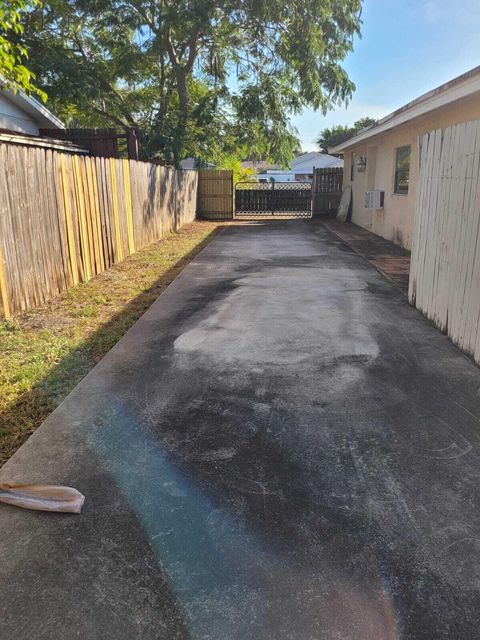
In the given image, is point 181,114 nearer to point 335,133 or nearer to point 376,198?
point 376,198

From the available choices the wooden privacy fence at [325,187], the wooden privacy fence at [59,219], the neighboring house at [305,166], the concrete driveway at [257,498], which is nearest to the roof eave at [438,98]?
the concrete driveway at [257,498]

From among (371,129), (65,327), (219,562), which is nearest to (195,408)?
(219,562)

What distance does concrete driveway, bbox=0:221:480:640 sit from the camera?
6.23 ft

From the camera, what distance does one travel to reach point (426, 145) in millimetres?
5848

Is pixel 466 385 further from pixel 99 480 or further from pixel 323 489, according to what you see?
pixel 99 480

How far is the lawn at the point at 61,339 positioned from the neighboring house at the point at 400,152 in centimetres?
509

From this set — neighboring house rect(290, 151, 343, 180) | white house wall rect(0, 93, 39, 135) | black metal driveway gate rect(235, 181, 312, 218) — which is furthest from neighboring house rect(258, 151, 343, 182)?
white house wall rect(0, 93, 39, 135)

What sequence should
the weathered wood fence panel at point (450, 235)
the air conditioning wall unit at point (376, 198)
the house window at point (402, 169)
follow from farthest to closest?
the air conditioning wall unit at point (376, 198), the house window at point (402, 169), the weathered wood fence panel at point (450, 235)

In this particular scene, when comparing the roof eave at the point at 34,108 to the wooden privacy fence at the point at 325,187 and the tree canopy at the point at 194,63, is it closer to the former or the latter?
the tree canopy at the point at 194,63

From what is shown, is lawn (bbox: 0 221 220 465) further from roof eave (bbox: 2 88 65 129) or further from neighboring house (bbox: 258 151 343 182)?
neighboring house (bbox: 258 151 343 182)

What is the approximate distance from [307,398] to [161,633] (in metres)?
2.15

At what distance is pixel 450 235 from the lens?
16.7 feet

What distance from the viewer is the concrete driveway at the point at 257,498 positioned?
1.90 metres

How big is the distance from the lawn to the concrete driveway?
204 mm
